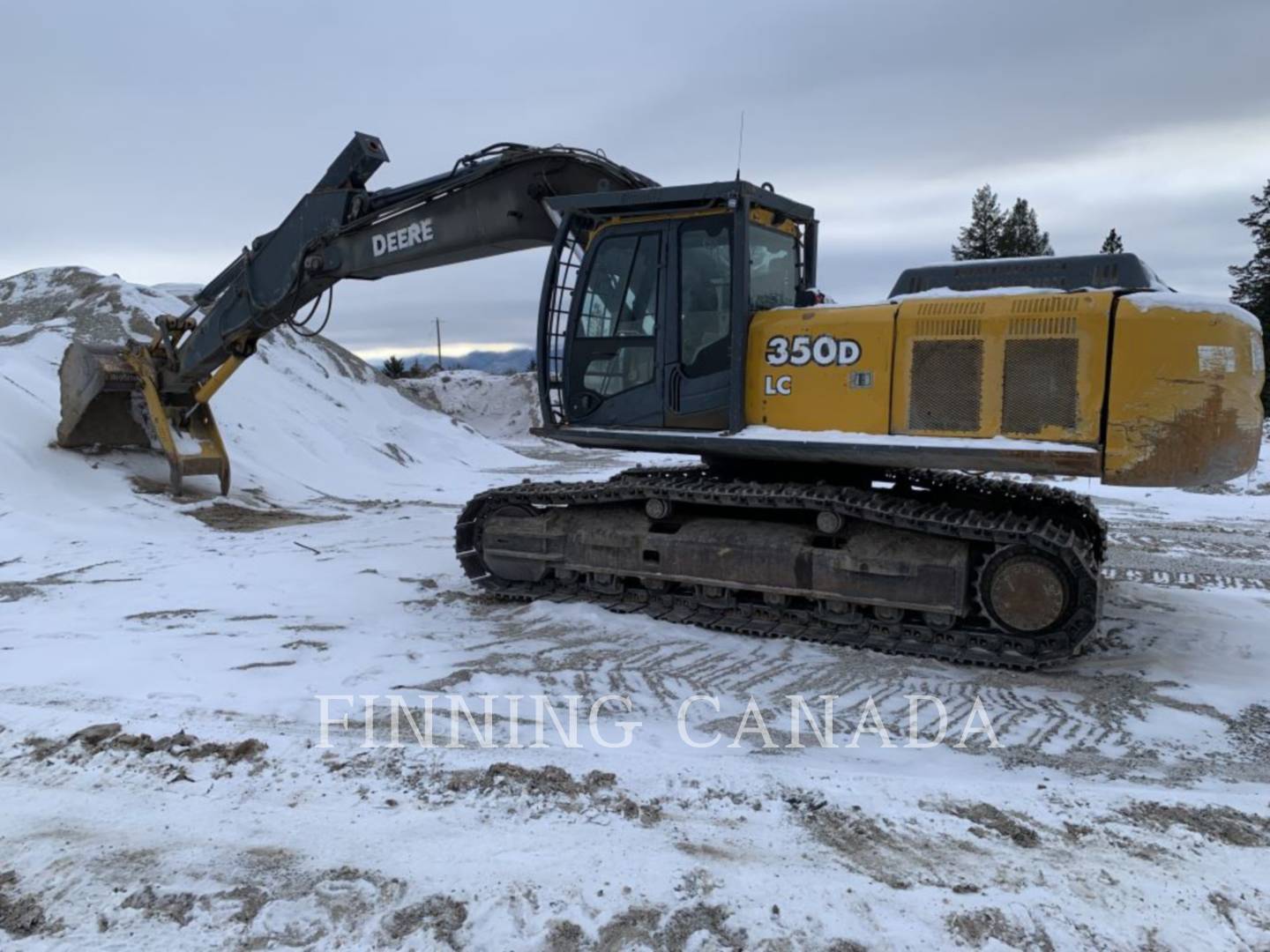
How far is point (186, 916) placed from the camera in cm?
269

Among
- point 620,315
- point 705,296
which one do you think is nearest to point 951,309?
point 705,296

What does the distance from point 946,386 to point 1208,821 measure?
8.85 ft

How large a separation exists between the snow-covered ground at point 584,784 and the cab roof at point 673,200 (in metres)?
2.73

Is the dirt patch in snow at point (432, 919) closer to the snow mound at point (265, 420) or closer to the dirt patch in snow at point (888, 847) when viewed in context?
the dirt patch in snow at point (888, 847)

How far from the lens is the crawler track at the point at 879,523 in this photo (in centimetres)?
517

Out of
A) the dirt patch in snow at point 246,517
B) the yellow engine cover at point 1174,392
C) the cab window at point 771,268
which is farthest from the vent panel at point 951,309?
the dirt patch in snow at point 246,517

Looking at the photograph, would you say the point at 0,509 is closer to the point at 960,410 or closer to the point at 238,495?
the point at 238,495

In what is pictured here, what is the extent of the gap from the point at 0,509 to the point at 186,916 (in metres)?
8.09

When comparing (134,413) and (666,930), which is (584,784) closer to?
(666,930)

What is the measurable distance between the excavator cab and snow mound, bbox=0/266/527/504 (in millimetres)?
6554

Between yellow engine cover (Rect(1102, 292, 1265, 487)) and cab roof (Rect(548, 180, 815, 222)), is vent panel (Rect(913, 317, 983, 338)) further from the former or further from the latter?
cab roof (Rect(548, 180, 815, 222))

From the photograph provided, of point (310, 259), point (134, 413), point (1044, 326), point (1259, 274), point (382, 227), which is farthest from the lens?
point (1259, 274)

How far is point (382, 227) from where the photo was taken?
7621 millimetres

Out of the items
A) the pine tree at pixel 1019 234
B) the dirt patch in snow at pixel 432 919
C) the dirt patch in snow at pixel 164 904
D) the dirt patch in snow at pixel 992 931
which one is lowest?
the dirt patch in snow at pixel 164 904
